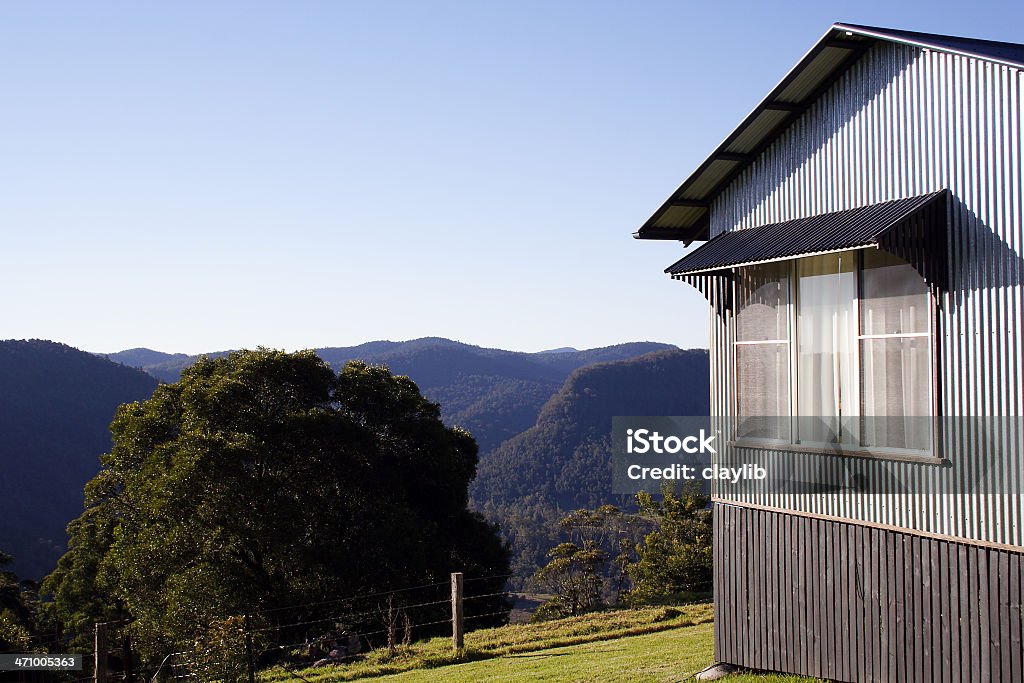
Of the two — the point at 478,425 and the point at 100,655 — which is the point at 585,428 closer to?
the point at 478,425

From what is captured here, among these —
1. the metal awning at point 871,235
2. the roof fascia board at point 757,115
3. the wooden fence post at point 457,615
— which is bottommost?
the wooden fence post at point 457,615

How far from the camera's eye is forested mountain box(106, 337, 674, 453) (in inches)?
5999

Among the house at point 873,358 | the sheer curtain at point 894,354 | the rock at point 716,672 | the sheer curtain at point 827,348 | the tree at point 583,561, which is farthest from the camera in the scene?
the tree at point 583,561

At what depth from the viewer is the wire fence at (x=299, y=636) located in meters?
12.5

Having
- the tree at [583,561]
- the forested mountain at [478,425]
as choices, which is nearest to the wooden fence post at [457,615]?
the tree at [583,561]

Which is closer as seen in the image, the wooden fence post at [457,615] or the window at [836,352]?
the window at [836,352]

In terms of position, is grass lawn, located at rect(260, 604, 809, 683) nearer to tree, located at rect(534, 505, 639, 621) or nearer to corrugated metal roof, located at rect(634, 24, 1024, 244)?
corrugated metal roof, located at rect(634, 24, 1024, 244)

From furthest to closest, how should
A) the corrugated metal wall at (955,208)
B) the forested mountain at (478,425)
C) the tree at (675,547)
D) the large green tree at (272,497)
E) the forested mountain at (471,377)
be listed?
the forested mountain at (471,377) < the forested mountain at (478,425) < the tree at (675,547) < the large green tree at (272,497) < the corrugated metal wall at (955,208)

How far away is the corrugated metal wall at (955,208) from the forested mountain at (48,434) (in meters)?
68.9

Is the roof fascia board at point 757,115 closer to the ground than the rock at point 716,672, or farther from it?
farther from it

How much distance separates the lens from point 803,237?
8117 millimetres

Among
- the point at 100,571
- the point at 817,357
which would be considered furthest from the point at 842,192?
the point at 100,571

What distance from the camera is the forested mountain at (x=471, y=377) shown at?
500ft

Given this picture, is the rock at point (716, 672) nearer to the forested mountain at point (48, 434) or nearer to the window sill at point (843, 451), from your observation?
the window sill at point (843, 451)
